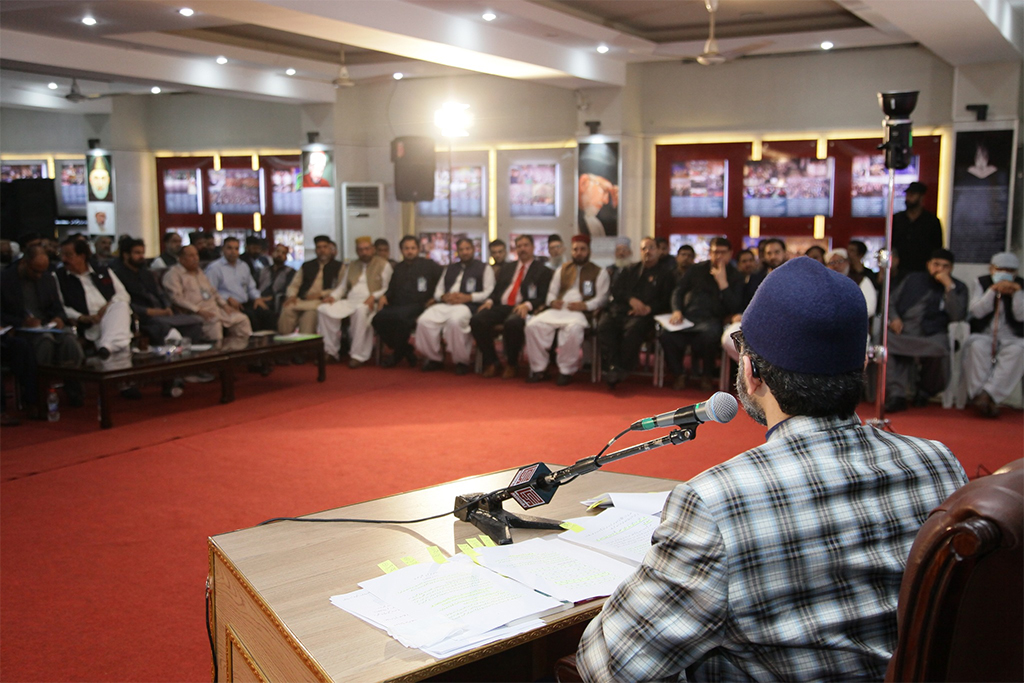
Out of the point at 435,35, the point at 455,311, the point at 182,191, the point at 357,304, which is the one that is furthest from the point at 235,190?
the point at 435,35

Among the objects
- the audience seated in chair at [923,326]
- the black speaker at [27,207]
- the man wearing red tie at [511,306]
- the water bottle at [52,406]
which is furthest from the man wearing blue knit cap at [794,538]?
the black speaker at [27,207]

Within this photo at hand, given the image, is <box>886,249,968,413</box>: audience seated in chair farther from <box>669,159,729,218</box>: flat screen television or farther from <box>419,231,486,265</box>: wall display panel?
<box>419,231,486,265</box>: wall display panel

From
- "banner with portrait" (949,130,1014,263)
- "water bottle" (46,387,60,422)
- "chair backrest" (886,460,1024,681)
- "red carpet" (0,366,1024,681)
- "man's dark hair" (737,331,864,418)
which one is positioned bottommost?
"red carpet" (0,366,1024,681)

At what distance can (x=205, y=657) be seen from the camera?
9.48 ft

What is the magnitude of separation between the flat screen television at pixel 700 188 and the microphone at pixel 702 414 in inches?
344

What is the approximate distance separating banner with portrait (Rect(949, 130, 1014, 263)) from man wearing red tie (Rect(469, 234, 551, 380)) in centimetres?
381

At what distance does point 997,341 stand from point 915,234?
60.5 inches

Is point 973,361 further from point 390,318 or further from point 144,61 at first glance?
point 144,61

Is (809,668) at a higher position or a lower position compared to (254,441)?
higher

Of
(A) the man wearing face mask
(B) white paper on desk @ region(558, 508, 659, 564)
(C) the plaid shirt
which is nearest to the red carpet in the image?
(B) white paper on desk @ region(558, 508, 659, 564)

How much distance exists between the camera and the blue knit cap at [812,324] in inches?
51.6

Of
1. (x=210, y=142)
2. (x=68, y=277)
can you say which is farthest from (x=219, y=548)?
(x=210, y=142)

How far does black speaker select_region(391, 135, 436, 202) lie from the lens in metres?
10.4

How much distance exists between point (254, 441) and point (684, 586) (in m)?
5.00
